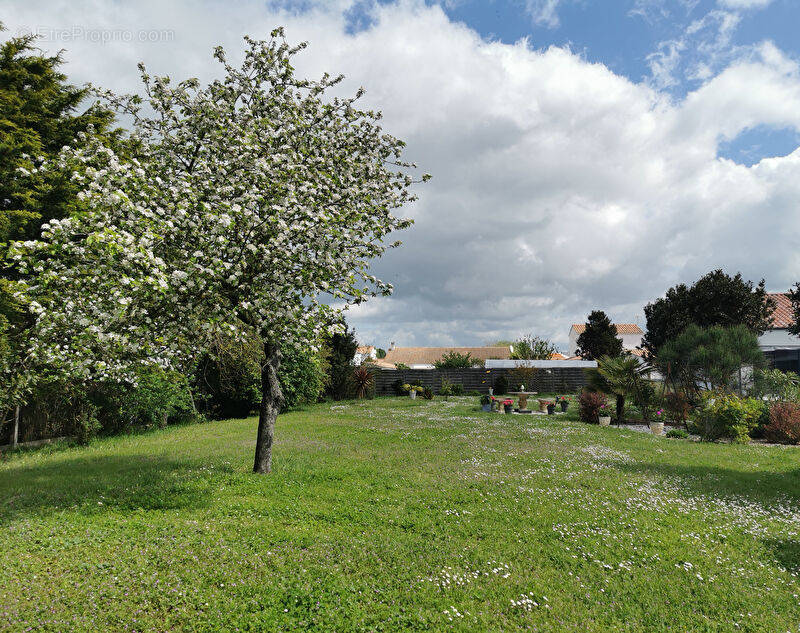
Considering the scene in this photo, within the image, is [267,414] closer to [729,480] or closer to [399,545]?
[399,545]

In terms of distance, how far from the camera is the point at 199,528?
7.08 meters

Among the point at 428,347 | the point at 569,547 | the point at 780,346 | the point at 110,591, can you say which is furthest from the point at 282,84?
the point at 428,347

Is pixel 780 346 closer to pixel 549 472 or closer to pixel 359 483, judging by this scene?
pixel 549 472

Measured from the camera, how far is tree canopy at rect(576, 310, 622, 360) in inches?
1969

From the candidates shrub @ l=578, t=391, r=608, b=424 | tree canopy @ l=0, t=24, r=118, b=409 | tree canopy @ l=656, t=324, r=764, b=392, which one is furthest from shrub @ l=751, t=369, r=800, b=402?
tree canopy @ l=0, t=24, r=118, b=409

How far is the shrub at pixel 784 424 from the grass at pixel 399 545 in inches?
256

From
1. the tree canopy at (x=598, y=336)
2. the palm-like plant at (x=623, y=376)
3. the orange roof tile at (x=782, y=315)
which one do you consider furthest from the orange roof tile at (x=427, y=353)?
the palm-like plant at (x=623, y=376)

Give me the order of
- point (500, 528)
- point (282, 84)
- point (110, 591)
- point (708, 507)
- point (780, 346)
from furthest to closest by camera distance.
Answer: point (780, 346)
point (282, 84)
point (708, 507)
point (500, 528)
point (110, 591)

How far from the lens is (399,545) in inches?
262

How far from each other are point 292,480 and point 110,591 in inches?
196

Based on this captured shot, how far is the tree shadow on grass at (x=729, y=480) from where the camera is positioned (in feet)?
32.4

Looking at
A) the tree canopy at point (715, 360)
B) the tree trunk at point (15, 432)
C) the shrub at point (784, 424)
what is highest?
the tree canopy at point (715, 360)

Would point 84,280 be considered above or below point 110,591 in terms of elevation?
above

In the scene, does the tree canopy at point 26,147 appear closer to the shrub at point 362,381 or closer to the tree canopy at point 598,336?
the shrub at point 362,381
